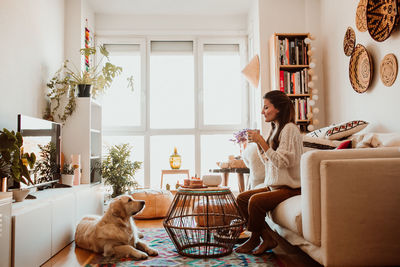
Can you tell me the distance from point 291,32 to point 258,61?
0.53 m

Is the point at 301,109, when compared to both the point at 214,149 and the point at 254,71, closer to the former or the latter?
the point at 254,71

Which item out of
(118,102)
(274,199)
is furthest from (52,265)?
(118,102)

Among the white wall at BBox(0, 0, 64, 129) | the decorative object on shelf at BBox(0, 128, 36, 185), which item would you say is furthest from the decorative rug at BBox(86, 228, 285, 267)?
the white wall at BBox(0, 0, 64, 129)

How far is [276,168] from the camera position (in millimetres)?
2301

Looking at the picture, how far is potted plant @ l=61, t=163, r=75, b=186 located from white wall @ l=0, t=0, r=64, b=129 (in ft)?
1.95

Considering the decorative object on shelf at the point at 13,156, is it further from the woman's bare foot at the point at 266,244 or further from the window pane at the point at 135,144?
the window pane at the point at 135,144

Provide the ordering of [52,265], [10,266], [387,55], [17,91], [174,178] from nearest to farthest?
1. [10,266]
2. [52,265]
3. [387,55]
4. [17,91]
5. [174,178]

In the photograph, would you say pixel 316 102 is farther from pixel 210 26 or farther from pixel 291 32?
pixel 210 26

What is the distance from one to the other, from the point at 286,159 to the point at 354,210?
0.57 metres

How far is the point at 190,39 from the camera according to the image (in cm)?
521

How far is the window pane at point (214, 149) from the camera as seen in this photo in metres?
5.14

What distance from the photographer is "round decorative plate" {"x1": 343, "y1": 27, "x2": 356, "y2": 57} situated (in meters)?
3.33

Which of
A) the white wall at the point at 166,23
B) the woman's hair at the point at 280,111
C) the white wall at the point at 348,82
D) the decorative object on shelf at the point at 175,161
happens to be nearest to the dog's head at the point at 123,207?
the woman's hair at the point at 280,111

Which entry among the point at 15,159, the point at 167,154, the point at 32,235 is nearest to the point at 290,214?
the point at 32,235
